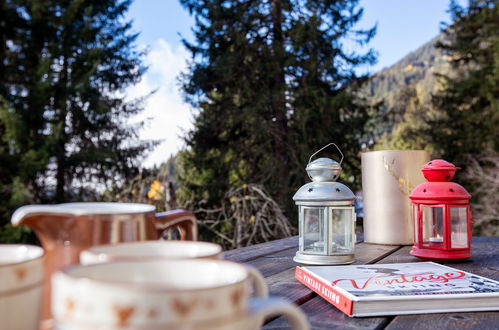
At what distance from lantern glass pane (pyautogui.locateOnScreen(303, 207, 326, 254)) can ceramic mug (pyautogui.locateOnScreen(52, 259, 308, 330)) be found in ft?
2.46

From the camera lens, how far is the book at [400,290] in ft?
2.08

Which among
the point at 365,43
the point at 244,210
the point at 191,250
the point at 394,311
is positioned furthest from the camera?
the point at 365,43

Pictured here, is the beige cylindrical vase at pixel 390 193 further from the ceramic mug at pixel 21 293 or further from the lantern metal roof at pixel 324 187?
the ceramic mug at pixel 21 293


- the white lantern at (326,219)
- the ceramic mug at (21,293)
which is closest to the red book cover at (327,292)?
the white lantern at (326,219)

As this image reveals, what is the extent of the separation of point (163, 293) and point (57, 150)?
7.19m

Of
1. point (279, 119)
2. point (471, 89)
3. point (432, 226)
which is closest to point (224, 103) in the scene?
point (279, 119)

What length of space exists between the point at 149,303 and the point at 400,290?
53 cm

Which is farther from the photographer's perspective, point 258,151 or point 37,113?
point 258,151

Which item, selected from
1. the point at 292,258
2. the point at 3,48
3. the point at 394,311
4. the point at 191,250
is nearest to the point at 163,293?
the point at 191,250

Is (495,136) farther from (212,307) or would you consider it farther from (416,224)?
(212,307)

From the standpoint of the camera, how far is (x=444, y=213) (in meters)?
1.07

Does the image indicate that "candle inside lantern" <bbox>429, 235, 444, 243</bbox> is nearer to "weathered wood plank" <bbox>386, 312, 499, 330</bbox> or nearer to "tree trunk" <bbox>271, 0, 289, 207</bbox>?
"weathered wood plank" <bbox>386, 312, 499, 330</bbox>

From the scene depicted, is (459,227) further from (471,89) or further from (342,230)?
(471,89)

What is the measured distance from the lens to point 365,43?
8.02 metres
